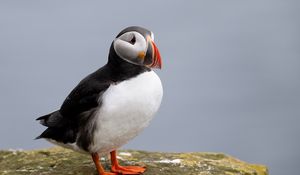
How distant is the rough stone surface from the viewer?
20.9 feet

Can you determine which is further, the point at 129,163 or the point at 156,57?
the point at 129,163

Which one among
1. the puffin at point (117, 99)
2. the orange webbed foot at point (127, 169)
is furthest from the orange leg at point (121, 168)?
the puffin at point (117, 99)

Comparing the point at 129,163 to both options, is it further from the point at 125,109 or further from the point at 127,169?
the point at 125,109

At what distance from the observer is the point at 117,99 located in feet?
17.9

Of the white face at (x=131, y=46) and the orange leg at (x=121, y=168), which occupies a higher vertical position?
the white face at (x=131, y=46)

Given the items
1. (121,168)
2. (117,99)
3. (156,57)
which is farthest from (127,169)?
(156,57)

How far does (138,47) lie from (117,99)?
52 cm

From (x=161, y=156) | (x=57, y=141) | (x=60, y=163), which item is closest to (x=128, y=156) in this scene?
(x=161, y=156)

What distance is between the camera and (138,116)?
18.3 ft

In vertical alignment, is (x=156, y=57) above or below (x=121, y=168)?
above

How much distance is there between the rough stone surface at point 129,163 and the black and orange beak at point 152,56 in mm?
1339

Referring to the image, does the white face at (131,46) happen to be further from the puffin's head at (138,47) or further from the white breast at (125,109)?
the white breast at (125,109)

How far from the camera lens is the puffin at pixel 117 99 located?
215 inches

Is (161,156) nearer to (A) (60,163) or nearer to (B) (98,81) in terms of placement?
(A) (60,163)
